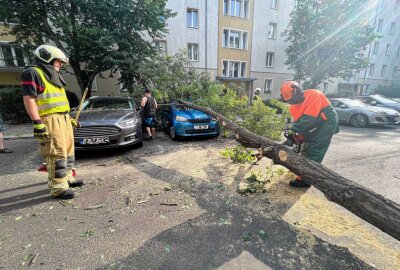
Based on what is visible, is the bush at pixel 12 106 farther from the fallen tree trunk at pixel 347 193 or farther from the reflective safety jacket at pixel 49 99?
the fallen tree trunk at pixel 347 193

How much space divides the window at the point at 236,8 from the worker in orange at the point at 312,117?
20.5 m

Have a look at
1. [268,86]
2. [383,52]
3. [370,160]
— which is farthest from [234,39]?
[383,52]

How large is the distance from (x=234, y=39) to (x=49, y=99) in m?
21.7

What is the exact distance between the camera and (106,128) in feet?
16.7

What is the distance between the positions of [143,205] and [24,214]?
1.58 meters

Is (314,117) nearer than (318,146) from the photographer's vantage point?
Yes

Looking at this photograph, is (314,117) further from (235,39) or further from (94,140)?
(235,39)

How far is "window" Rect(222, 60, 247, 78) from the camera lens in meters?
22.0

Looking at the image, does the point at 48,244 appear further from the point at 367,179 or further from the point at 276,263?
the point at 367,179

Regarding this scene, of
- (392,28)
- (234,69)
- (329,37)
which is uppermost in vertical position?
(392,28)

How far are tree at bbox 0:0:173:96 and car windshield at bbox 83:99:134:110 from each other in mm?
4554

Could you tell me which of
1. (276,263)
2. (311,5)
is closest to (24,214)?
(276,263)

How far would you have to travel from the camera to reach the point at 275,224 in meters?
2.72

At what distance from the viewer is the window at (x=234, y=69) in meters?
22.0
